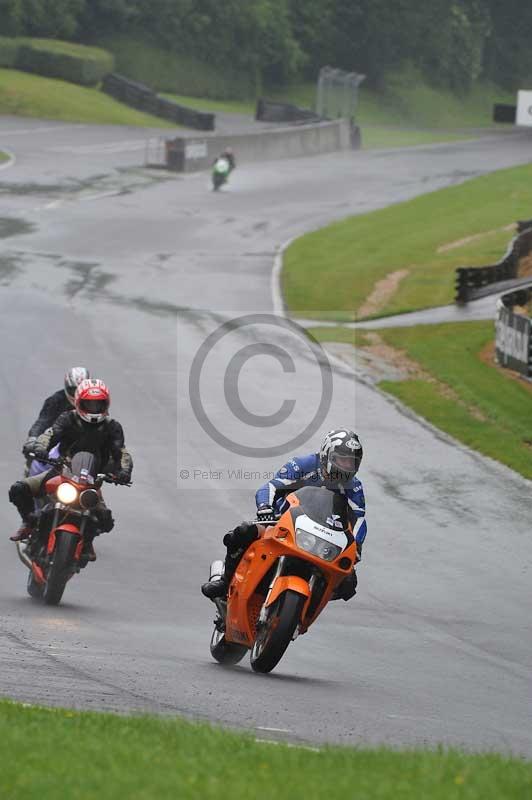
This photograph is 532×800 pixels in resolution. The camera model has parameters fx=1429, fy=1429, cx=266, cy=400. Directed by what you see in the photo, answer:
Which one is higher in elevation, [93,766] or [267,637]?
[93,766]

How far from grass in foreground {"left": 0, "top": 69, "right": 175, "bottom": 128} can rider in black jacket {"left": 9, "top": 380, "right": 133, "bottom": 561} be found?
→ 2483 inches

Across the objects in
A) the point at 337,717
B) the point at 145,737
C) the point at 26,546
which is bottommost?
the point at 26,546

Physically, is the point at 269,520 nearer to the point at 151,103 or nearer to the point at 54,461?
the point at 54,461

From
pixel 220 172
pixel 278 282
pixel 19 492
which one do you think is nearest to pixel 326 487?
pixel 19 492

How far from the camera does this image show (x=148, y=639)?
1200 centimetres

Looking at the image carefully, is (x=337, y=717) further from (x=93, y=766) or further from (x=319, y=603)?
(x=93, y=766)

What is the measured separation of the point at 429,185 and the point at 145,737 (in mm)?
60427

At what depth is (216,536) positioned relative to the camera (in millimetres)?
16812

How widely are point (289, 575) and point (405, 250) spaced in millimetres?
38501

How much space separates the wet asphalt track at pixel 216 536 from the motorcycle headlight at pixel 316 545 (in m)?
0.98

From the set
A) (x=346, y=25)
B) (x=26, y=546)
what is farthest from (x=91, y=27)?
(x=26, y=546)

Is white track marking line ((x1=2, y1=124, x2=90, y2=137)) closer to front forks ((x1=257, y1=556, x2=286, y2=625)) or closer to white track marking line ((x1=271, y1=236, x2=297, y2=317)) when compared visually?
white track marking line ((x1=271, y1=236, x2=297, y2=317))

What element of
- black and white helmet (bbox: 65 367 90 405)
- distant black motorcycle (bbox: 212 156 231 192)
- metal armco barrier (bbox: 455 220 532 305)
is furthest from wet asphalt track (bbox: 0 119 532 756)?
distant black motorcycle (bbox: 212 156 231 192)

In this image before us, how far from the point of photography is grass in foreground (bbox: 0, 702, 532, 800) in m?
6.80
